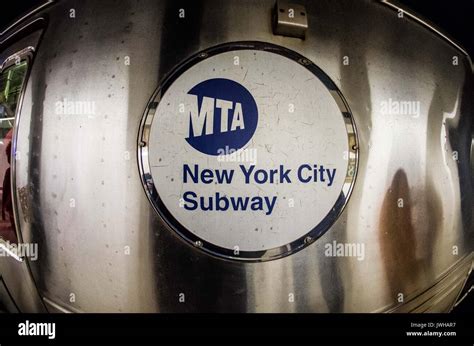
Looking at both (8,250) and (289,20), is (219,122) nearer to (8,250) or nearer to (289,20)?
(289,20)

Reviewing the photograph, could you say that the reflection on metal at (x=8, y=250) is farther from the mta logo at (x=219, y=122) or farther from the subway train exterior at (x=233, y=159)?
the mta logo at (x=219, y=122)

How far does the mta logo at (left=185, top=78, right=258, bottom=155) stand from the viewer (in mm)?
1379

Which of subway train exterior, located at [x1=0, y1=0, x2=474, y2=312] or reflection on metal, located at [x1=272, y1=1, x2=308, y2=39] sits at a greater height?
reflection on metal, located at [x1=272, y1=1, x2=308, y2=39]

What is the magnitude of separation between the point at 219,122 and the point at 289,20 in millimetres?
315

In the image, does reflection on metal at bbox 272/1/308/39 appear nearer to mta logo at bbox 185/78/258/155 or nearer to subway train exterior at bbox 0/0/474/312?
subway train exterior at bbox 0/0/474/312

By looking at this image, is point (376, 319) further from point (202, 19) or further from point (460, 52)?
point (202, 19)

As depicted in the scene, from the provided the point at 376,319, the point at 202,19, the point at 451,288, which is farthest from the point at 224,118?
the point at 451,288

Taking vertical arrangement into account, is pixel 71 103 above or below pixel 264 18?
below

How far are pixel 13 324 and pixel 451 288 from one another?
1.19 metres

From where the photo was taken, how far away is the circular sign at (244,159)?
1384 millimetres

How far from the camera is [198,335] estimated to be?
1466 mm

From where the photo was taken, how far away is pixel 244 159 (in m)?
1.39

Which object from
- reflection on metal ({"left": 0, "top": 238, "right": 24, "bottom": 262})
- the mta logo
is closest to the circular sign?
the mta logo

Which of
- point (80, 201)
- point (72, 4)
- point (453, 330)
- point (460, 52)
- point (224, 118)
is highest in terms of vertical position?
point (72, 4)
